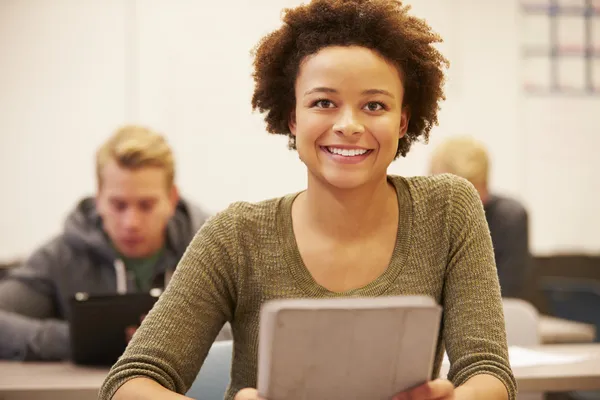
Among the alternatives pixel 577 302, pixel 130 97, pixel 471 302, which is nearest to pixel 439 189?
pixel 471 302

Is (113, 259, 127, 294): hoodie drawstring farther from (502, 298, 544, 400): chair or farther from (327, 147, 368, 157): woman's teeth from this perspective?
(327, 147, 368, 157): woman's teeth

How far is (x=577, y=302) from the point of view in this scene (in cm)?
411

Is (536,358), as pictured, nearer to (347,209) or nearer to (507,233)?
(347,209)

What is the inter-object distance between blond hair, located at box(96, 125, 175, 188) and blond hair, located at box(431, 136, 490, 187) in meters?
1.38

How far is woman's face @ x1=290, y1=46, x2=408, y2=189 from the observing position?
1464 mm

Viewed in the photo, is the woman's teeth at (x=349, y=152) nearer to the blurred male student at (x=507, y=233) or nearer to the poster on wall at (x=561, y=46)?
the blurred male student at (x=507, y=233)

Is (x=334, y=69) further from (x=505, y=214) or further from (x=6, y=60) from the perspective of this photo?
(x=6, y=60)

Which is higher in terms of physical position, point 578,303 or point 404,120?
point 404,120

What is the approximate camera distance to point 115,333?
243cm

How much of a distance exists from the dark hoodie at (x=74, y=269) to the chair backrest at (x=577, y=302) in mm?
1945

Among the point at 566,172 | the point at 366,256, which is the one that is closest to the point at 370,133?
the point at 366,256

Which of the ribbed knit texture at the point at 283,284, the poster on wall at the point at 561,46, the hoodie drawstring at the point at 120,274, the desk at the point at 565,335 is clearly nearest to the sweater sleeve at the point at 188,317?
the ribbed knit texture at the point at 283,284

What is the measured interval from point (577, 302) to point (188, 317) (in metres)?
3.04

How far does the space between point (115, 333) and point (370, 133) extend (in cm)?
126
